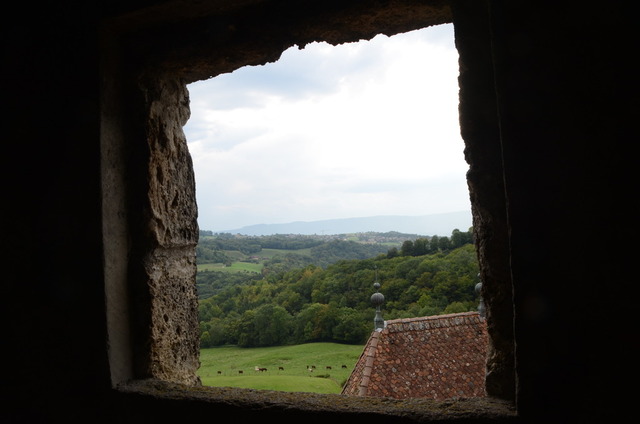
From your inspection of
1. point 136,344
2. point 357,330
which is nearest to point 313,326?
point 357,330

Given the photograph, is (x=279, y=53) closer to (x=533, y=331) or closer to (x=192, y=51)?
(x=192, y=51)

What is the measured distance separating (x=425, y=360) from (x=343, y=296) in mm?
12896

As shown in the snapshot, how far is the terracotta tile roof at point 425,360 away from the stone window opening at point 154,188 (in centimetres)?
707

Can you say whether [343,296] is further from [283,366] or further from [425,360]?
[425,360]

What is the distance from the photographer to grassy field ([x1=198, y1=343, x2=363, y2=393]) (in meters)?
18.8

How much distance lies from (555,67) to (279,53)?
3.07 ft

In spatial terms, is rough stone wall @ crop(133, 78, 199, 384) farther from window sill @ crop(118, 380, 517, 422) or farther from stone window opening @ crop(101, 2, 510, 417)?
window sill @ crop(118, 380, 517, 422)

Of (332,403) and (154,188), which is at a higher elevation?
(154,188)

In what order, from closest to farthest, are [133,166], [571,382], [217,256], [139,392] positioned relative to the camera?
[571,382] < [139,392] < [133,166] < [217,256]

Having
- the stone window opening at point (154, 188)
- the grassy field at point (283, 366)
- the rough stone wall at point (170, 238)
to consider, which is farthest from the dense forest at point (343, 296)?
the stone window opening at point (154, 188)

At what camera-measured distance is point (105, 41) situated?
1.55 m

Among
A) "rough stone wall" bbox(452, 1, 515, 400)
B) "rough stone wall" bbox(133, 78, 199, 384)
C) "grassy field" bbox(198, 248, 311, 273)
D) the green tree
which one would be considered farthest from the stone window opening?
"grassy field" bbox(198, 248, 311, 273)

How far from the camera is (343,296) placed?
858 inches

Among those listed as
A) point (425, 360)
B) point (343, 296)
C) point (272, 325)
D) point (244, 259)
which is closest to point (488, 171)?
point (425, 360)
